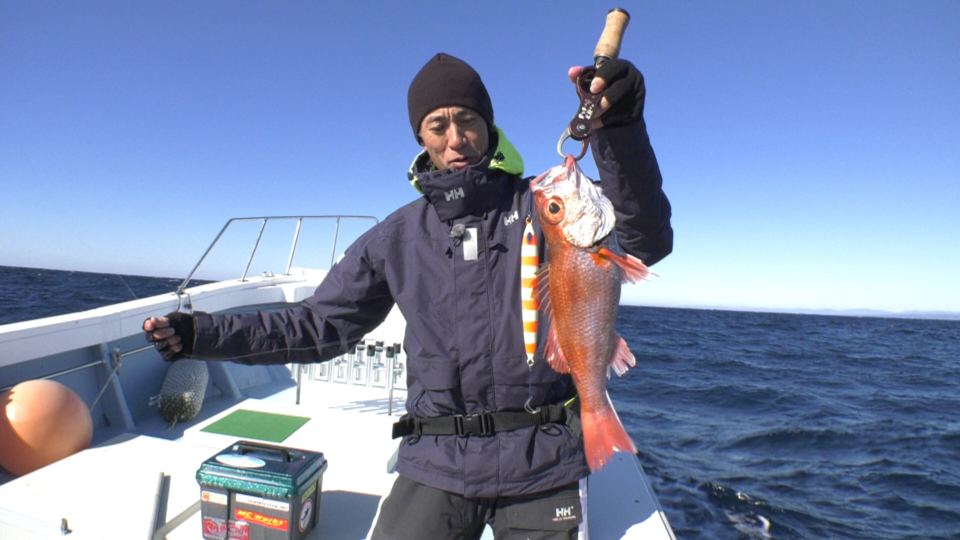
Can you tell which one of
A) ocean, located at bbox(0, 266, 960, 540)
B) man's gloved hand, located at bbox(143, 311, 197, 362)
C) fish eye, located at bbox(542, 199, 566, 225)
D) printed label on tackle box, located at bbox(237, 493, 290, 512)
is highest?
fish eye, located at bbox(542, 199, 566, 225)

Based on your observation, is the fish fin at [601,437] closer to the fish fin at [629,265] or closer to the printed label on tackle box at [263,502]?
the fish fin at [629,265]

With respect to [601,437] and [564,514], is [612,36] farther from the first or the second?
[564,514]

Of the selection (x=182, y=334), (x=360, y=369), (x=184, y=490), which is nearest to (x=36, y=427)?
(x=184, y=490)

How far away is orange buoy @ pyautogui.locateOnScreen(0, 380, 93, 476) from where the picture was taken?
3180mm

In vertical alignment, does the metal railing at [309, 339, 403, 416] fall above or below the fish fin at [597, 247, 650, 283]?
below

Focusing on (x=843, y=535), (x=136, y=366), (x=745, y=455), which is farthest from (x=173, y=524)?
(x=745, y=455)

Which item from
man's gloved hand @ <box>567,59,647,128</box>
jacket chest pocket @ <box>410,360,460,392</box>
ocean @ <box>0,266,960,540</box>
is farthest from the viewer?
ocean @ <box>0,266,960,540</box>

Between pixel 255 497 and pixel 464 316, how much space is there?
1.46 m

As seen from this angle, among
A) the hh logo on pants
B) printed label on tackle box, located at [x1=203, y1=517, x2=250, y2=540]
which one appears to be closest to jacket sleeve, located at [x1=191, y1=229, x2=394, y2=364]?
printed label on tackle box, located at [x1=203, y1=517, x2=250, y2=540]

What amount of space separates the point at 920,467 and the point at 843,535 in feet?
11.2

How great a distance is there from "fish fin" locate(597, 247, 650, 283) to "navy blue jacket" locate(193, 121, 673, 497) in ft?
0.65

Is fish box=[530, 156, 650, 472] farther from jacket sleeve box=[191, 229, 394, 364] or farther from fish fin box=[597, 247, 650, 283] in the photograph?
jacket sleeve box=[191, 229, 394, 364]

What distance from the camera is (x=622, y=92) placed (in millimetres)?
1703

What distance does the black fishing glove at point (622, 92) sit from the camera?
1.70 meters
